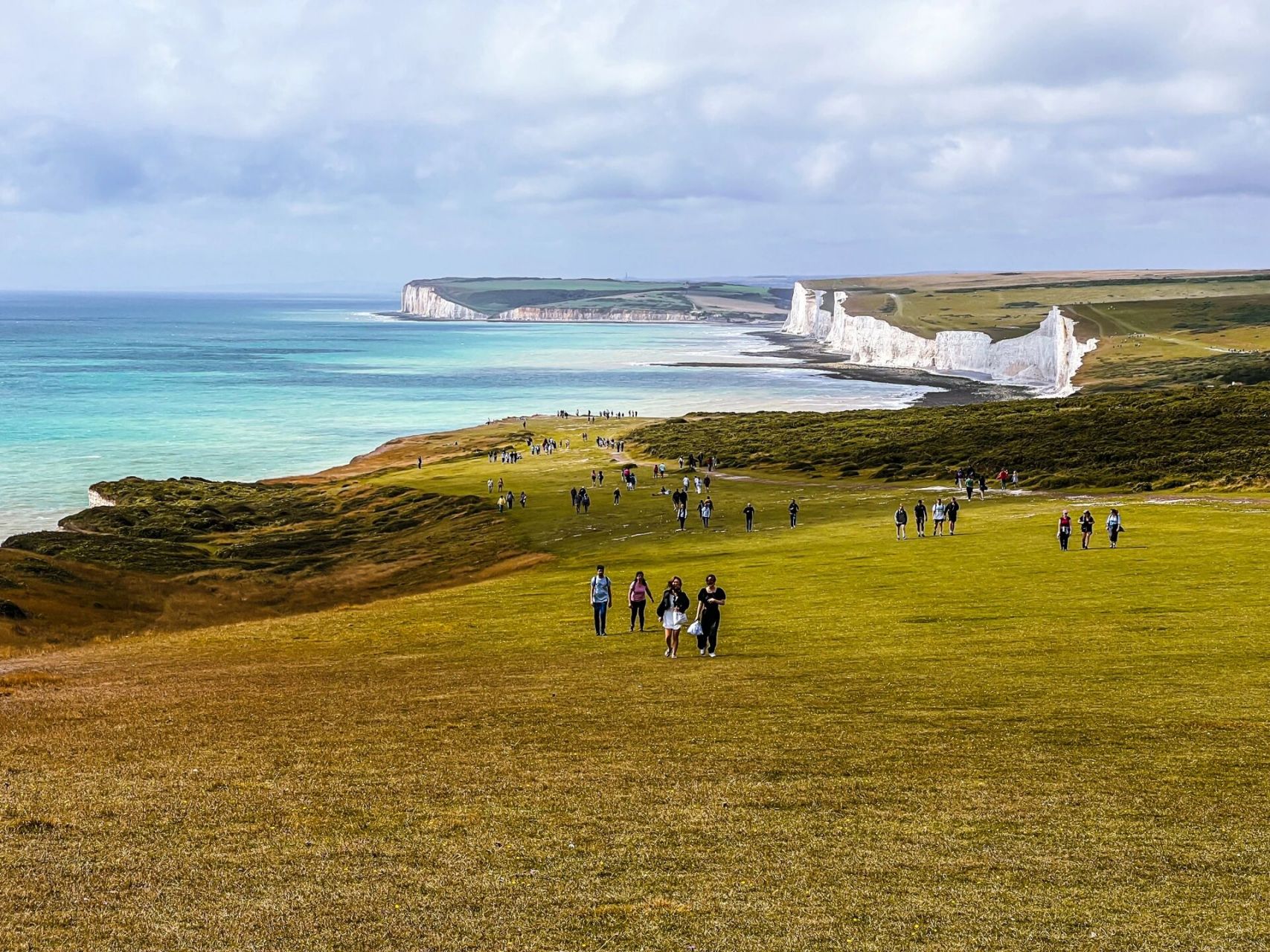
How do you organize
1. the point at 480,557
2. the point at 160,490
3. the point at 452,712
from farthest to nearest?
the point at 160,490 → the point at 480,557 → the point at 452,712

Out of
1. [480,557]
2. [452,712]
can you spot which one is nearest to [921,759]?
[452,712]

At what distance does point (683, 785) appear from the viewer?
639 inches

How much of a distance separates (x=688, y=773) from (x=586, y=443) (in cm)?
9808

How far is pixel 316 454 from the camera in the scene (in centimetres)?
12212

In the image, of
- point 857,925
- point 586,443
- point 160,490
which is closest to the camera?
point 857,925

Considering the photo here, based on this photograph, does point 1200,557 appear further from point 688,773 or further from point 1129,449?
point 1129,449

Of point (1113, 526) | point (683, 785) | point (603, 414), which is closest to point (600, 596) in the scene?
point (683, 785)

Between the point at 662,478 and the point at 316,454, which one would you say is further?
the point at 316,454

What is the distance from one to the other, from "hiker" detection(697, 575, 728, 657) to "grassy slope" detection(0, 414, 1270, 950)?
489 millimetres

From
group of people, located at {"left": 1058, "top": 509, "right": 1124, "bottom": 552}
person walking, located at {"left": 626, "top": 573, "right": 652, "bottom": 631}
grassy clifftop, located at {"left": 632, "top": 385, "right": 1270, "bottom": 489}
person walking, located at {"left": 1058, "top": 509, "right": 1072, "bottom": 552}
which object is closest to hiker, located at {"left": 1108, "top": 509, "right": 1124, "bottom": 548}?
group of people, located at {"left": 1058, "top": 509, "right": 1124, "bottom": 552}

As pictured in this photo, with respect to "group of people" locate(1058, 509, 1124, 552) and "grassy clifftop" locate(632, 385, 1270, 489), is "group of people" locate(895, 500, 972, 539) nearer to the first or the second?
"group of people" locate(1058, 509, 1124, 552)

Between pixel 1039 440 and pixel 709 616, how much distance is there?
225 feet

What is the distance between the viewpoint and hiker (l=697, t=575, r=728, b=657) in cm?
2525

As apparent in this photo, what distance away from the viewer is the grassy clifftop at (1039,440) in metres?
69.2
